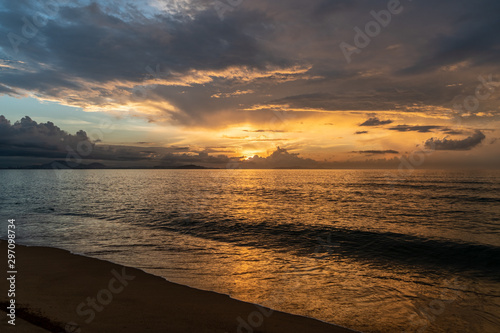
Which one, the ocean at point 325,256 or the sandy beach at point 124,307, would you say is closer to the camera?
the sandy beach at point 124,307

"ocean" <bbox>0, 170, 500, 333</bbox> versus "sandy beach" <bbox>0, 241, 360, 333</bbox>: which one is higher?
"sandy beach" <bbox>0, 241, 360, 333</bbox>

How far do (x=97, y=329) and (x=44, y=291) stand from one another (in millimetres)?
4212

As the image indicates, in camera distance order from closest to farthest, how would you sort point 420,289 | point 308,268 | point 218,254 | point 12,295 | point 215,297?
point 12,295 → point 215,297 → point 420,289 → point 308,268 → point 218,254

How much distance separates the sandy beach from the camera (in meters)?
7.08

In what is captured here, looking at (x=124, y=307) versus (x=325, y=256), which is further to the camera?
(x=325, y=256)

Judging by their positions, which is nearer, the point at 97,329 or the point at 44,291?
the point at 97,329

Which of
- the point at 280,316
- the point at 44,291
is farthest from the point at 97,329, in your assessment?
the point at 280,316

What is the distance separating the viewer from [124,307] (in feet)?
27.5

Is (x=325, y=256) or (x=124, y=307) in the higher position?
(x=124, y=307)

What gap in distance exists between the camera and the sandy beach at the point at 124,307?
23.2 ft

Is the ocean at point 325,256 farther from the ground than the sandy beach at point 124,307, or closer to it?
closer to it

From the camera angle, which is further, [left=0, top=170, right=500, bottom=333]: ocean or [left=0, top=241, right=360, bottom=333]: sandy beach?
[left=0, top=170, right=500, bottom=333]: ocean

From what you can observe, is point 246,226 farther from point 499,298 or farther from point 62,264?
point 499,298

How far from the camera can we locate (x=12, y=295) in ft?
28.5
